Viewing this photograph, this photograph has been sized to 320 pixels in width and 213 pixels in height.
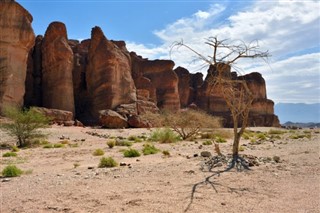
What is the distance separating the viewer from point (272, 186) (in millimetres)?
8047

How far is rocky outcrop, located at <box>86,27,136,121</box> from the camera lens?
4683 cm

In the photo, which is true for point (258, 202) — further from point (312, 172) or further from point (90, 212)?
point (312, 172)

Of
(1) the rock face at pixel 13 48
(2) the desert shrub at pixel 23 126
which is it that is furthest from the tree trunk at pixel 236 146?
(1) the rock face at pixel 13 48

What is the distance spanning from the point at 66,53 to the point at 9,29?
9855mm

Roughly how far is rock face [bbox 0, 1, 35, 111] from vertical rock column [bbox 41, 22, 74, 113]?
628 cm

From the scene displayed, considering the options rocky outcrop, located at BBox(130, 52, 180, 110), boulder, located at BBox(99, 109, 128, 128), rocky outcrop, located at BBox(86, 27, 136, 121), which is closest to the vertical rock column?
rocky outcrop, located at BBox(86, 27, 136, 121)

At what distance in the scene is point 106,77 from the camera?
1853 inches

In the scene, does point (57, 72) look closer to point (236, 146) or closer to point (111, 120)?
point (111, 120)

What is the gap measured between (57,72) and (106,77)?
6767mm

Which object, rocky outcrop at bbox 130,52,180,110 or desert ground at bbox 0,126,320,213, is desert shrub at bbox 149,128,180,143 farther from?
rocky outcrop at bbox 130,52,180,110

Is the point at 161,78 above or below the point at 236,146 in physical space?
above

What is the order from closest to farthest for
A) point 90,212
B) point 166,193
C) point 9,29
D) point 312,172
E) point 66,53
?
point 90,212, point 166,193, point 312,172, point 9,29, point 66,53

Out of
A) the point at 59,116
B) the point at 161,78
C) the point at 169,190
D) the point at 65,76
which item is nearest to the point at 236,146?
the point at 169,190

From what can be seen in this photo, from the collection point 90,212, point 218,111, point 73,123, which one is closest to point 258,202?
point 90,212
